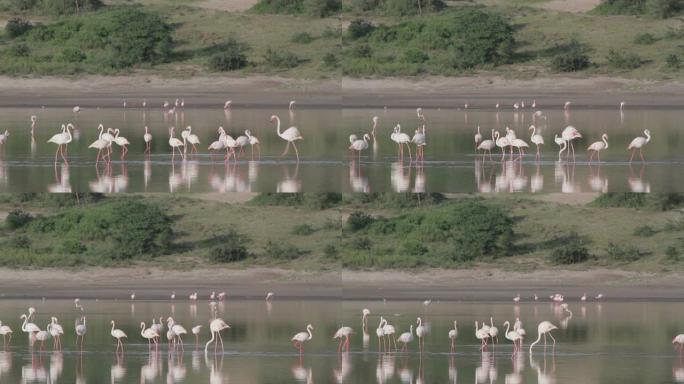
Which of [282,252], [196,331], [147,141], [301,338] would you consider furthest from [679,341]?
[282,252]

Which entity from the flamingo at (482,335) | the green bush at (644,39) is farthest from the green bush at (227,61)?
the flamingo at (482,335)

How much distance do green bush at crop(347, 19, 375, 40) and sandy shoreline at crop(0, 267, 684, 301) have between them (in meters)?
5.15

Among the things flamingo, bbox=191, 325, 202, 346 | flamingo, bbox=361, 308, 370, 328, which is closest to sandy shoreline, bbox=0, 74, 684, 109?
flamingo, bbox=361, 308, 370, 328

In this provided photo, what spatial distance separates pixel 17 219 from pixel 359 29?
738 cm

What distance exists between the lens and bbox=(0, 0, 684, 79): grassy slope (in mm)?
40156

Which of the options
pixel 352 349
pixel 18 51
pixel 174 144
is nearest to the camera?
pixel 352 349

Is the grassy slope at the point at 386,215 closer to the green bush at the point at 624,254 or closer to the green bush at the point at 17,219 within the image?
the green bush at the point at 624,254

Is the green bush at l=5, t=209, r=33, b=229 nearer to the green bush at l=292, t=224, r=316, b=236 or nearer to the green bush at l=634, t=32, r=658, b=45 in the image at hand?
the green bush at l=292, t=224, r=316, b=236

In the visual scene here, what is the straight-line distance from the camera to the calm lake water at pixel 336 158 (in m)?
30.2

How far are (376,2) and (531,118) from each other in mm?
4119

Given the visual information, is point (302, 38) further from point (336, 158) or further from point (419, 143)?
point (419, 143)

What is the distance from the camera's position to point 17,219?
38.6 m

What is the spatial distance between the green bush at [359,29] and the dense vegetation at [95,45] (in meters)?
3.60

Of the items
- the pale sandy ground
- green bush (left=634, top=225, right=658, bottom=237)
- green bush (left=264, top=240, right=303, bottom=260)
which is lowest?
green bush (left=264, top=240, right=303, bottom=260)
